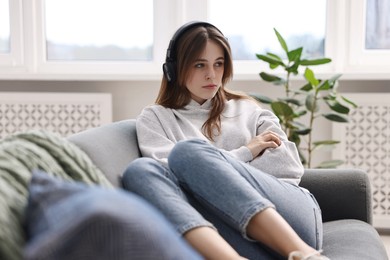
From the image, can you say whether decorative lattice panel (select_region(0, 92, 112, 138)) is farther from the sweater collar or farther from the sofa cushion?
the sofa cushion

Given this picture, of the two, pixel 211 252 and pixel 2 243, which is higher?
pixel 2 243

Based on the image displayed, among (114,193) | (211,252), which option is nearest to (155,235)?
(114,193)

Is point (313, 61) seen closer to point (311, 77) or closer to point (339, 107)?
point (311, 77)

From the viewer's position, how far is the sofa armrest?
211cm

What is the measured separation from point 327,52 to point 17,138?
2277 mm

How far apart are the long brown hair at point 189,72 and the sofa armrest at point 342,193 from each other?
35 centimetres

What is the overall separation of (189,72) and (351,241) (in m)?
0.71

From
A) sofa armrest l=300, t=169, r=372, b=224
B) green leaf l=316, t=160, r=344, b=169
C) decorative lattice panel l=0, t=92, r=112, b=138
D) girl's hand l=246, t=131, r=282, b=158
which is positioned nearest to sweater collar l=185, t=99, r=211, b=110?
girl's hand l=246, t=131, r=282, b=158

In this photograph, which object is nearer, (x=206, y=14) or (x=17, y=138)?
(x=17, y=138)

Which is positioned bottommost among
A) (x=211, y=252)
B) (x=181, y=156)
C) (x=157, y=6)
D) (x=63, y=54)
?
(x=211, y=252)

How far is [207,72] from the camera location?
2.12 metres

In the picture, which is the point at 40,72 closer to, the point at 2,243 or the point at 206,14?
the point at 206,14

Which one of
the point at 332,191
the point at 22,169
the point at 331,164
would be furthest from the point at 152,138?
the point at 331,164

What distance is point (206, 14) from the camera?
345 centimetres
